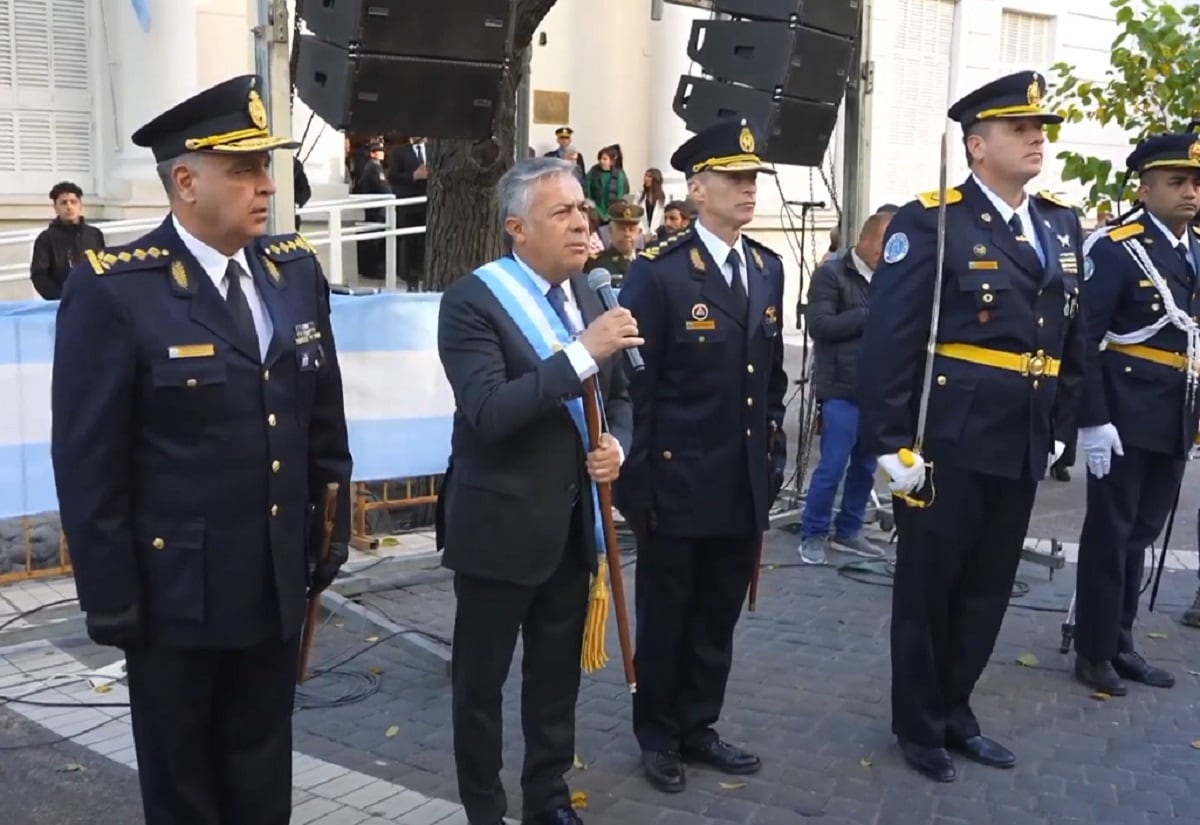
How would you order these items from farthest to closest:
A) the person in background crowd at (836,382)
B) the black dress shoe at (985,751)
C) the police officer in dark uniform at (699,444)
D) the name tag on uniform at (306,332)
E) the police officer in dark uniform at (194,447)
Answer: the person in background crowd at (836,382) → the black dress shoe at (985,751) → the police officer in dark uniform at (699,444) → the name tag on uniform at (306,332) → the police officer in dark uniform at (194,447)

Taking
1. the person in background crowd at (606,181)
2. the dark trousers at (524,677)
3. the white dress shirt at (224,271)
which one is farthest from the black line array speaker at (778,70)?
the person in background crowd at (606,181)

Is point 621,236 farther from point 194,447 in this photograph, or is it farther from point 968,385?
point 194,447

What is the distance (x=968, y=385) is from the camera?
444cm

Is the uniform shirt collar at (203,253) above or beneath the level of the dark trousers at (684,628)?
above

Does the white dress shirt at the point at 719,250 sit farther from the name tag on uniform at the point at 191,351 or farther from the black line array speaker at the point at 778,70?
the black line array speaker at the point at 778,70

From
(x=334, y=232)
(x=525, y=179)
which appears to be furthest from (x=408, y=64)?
(x=334, y=232)

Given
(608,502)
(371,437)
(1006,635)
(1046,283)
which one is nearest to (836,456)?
(1006,635)

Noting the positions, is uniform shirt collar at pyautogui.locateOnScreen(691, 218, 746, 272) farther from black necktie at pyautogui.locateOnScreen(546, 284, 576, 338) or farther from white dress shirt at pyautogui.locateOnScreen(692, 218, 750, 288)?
black necktie at pyautogui.locateOnScreen(546, 284, 576, 338)

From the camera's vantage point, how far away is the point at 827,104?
8109 mm

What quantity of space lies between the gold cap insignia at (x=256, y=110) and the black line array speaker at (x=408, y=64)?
2780mm

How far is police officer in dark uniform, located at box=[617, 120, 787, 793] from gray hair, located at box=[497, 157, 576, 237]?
75cm

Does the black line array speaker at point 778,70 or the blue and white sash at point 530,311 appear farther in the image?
the black line array speaker at point 778,70

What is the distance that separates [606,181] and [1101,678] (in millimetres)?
10251

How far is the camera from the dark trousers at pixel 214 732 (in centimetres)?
311
